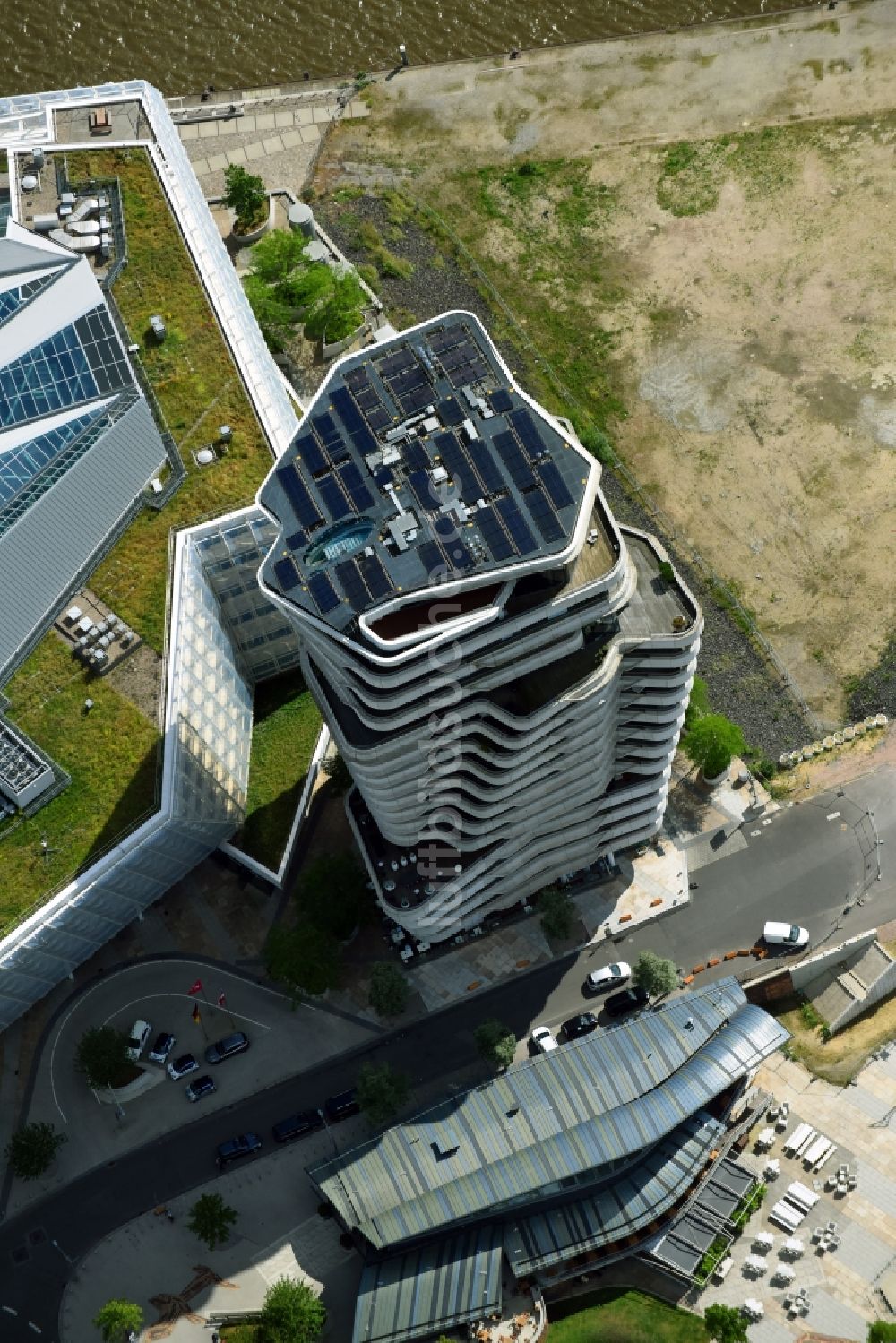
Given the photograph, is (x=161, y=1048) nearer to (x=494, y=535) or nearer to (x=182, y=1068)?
(x=182, y=1068)

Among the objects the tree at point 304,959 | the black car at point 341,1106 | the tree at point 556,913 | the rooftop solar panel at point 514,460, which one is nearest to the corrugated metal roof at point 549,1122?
the black car at point 341,1106

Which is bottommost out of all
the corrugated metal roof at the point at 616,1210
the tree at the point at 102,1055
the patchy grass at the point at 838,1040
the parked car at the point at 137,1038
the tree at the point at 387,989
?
the patchy grass at the point at 838,1040

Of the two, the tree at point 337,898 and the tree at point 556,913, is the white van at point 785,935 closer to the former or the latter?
the tree at point 556,913

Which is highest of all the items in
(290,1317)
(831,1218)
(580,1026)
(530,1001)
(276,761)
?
(276,761)

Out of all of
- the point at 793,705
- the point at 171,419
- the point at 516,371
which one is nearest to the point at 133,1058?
the point at 171,419

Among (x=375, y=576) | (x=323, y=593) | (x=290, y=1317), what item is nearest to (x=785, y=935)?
(x=290, y=1317)

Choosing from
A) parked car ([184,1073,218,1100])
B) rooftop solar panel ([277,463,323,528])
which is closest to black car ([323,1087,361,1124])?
parked car ([184,1073,218,1100])
